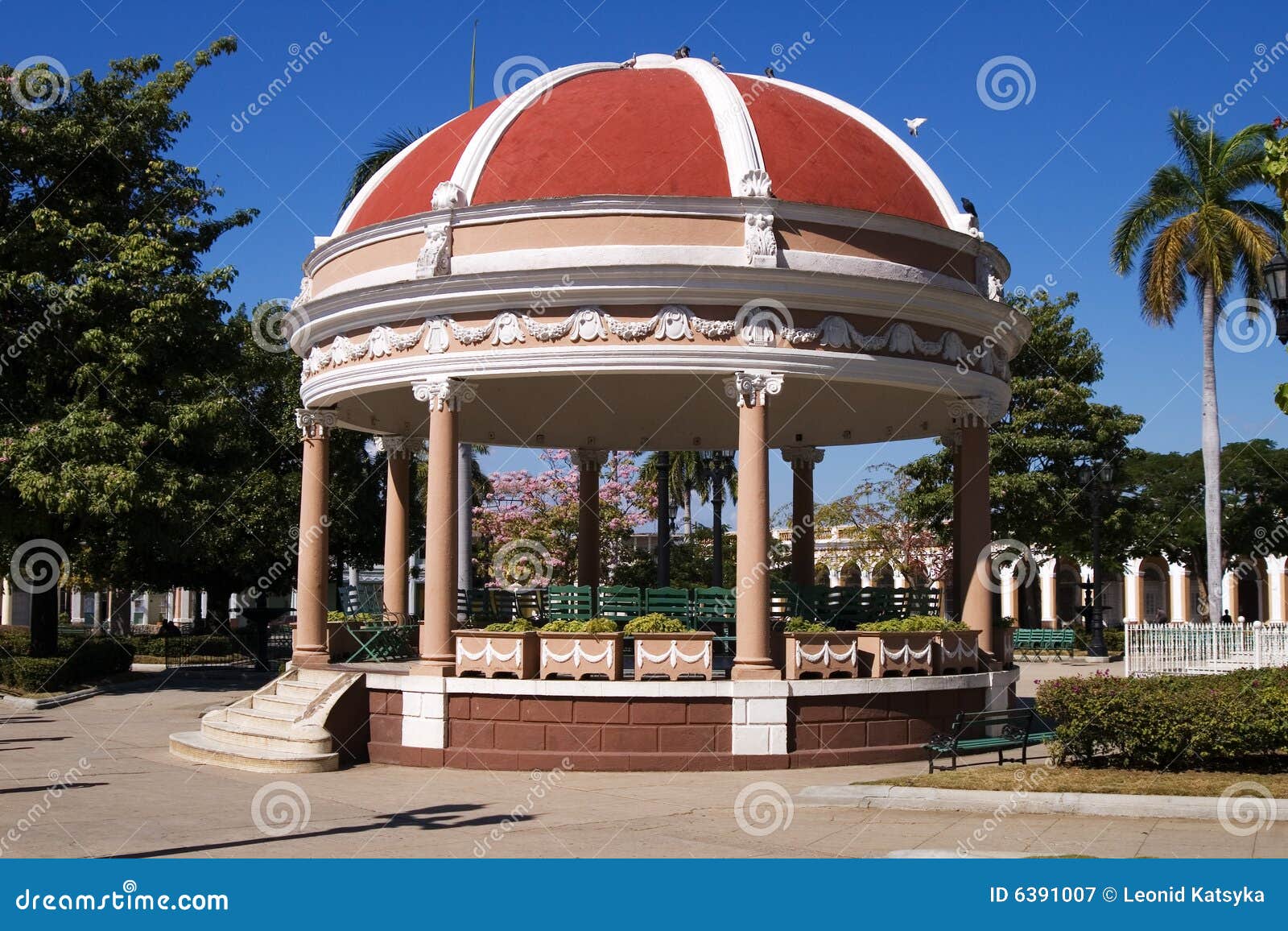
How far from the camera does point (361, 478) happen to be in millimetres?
44281

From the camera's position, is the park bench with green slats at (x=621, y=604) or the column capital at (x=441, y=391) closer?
the column capital at (x=441, y=391)

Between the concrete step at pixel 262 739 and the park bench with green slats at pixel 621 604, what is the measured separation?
4.97 m

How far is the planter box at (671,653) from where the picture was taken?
17.8m

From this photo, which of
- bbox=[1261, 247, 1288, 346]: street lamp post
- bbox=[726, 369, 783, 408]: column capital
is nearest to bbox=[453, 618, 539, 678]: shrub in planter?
bbox=[726, 369, 783, 408]: column capital

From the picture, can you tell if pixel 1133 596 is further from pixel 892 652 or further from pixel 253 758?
pixel 253 758

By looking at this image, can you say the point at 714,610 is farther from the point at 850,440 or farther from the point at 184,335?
the point at 184,335

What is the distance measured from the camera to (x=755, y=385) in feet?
59.5

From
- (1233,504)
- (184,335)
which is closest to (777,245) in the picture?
(184,335)

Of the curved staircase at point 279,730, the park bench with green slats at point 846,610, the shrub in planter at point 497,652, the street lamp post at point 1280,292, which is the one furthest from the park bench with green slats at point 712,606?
the street lamp post at point 1280,292

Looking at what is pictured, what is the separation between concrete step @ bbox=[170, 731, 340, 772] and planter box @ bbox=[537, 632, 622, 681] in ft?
11.1

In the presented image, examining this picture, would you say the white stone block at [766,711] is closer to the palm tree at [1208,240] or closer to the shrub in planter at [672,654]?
the shrub in planter at [672,654]

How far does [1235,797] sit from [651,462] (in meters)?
42.5

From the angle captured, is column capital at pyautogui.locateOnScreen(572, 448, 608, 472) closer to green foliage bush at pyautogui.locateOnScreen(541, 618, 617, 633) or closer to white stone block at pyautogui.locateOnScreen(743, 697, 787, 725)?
green foliage bush at pyautogui.locateOnScreen(541, 618, 617, 633)

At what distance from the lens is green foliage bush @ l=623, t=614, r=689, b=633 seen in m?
18.1
